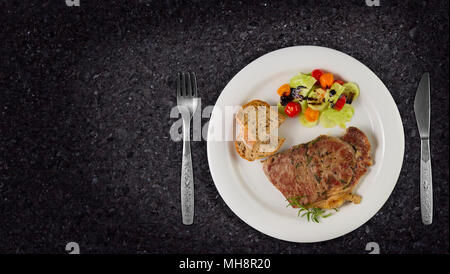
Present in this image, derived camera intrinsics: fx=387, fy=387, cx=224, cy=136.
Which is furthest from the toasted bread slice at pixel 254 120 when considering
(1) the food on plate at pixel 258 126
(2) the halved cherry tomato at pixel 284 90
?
(2) the halved cherry tomato at pixel 284 90

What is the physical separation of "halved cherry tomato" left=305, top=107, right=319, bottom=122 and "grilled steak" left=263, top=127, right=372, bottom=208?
11cm

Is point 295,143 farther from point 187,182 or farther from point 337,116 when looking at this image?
point 187,182

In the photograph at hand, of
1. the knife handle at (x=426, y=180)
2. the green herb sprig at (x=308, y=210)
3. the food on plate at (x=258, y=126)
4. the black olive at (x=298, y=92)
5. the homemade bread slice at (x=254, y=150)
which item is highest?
the black olive at (x=298, y=92)

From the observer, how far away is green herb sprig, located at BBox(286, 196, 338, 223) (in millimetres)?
2088

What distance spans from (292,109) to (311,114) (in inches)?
4.3

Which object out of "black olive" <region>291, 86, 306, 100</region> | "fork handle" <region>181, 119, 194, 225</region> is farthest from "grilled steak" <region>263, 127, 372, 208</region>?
"fork handle" <region>181, 119, 194, 225</region>

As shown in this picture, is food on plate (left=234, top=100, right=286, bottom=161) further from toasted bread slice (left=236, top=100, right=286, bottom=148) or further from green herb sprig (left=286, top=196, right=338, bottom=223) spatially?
green herb sprig (left=286, top=196, right=338, bottom=223)

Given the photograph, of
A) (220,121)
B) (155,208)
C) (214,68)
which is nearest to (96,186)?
(155,208)

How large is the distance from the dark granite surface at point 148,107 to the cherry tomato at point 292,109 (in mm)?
383

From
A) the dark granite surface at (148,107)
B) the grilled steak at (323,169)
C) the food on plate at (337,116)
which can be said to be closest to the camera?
the grilled steak at (323,169)

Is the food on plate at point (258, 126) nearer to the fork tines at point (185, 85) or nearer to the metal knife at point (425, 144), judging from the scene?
the fork tines at point (185, 85)

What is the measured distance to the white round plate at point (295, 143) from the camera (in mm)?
2111
